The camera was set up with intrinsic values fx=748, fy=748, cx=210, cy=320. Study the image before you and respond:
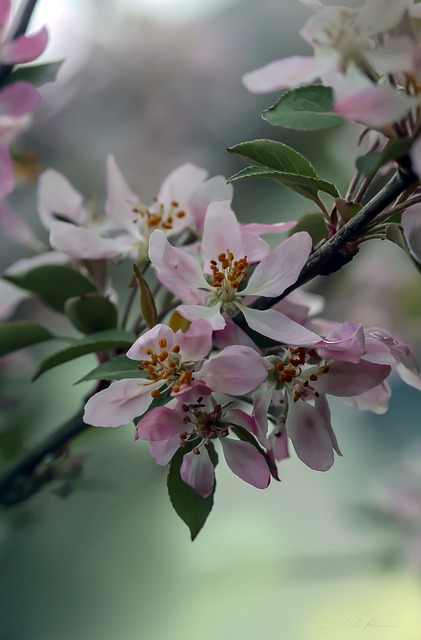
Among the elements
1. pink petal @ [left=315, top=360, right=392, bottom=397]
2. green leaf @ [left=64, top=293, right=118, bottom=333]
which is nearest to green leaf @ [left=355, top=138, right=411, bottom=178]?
pink petal @ [left=315, top=360, right=392, bottom=397]

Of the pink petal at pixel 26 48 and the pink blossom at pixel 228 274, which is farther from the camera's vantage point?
the pink petal at pixel 26 48

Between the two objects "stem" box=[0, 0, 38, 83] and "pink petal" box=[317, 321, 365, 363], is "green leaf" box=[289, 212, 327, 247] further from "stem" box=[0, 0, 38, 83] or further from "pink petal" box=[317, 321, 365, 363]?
"stem" box=[0, 0, 38, 83]

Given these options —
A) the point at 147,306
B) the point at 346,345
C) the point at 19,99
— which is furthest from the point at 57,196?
the point at 346,345

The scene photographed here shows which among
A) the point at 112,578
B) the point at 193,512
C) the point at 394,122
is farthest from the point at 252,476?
the point at 112,578

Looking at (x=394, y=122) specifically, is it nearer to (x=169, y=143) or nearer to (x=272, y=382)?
(x=272, y=382)

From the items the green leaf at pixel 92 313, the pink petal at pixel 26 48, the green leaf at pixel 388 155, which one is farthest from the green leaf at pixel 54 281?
the green leaf at pixel 388 155

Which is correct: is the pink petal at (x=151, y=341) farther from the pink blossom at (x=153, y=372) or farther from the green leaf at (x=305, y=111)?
the green leaf at (x=305, y=111)

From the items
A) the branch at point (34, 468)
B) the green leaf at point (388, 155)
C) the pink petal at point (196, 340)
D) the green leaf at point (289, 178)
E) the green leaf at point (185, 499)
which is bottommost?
the branch at point (34, 468)
